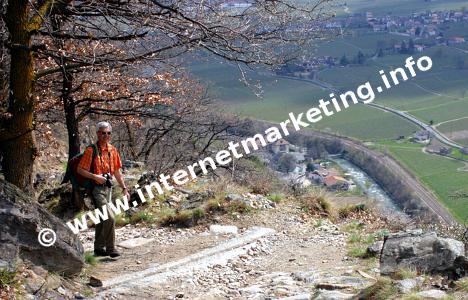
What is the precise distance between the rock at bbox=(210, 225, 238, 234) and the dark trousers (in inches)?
87.4

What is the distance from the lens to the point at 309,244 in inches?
392

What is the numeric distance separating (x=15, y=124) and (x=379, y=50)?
63.9m

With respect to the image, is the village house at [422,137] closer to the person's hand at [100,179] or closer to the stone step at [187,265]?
the stone step at [187,265]

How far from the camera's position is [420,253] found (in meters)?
6.75

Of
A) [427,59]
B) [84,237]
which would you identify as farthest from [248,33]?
[427,59]

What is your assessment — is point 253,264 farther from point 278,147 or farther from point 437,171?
point 437,171

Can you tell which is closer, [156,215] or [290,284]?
[290,284]

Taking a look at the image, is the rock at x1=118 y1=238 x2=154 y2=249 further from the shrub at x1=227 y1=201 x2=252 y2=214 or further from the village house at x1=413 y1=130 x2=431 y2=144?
the village house at x1=413 y1=130 x2=431 y2=144

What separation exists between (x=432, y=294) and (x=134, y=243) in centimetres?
551

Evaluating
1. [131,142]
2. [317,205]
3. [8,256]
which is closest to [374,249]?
[317,205]

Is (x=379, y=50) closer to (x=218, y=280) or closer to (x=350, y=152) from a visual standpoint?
(x=350, y=152)

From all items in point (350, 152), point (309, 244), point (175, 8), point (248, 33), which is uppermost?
point (175, 8)

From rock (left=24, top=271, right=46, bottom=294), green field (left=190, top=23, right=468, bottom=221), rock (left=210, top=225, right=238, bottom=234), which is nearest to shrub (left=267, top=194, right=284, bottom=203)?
rock (left=210, top=225, right=238, bottom=234)

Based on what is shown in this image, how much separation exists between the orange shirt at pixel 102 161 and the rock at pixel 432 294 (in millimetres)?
4706
